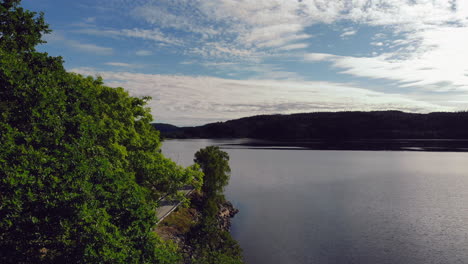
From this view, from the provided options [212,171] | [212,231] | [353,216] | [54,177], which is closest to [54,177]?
[54,177]

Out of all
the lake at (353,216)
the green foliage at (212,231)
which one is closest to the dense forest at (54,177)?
the green foliage at (212,231)

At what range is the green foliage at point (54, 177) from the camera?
16219 mm

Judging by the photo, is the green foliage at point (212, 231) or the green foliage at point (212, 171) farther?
the green foliage at point (212, 171)

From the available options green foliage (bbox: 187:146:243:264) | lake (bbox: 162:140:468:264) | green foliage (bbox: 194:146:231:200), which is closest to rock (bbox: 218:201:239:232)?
lake (bbox: 162:140:468:264)

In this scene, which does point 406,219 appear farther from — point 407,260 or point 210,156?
point 210,156

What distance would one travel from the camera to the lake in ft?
141

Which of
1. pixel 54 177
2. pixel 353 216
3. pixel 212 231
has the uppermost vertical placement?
pixel 54 177

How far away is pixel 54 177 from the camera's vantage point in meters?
16.6

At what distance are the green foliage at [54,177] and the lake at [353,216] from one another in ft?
91.1

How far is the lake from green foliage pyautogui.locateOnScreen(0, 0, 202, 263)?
27767mm

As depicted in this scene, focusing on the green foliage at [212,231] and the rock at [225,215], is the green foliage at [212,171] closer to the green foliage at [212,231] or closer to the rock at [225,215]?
the green foliage at [212,231]

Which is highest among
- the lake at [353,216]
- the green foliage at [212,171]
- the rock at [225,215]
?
the green foliage at [212,171]

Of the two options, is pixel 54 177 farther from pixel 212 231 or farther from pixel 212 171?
pixel 212 171

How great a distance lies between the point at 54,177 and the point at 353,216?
5588 cm
